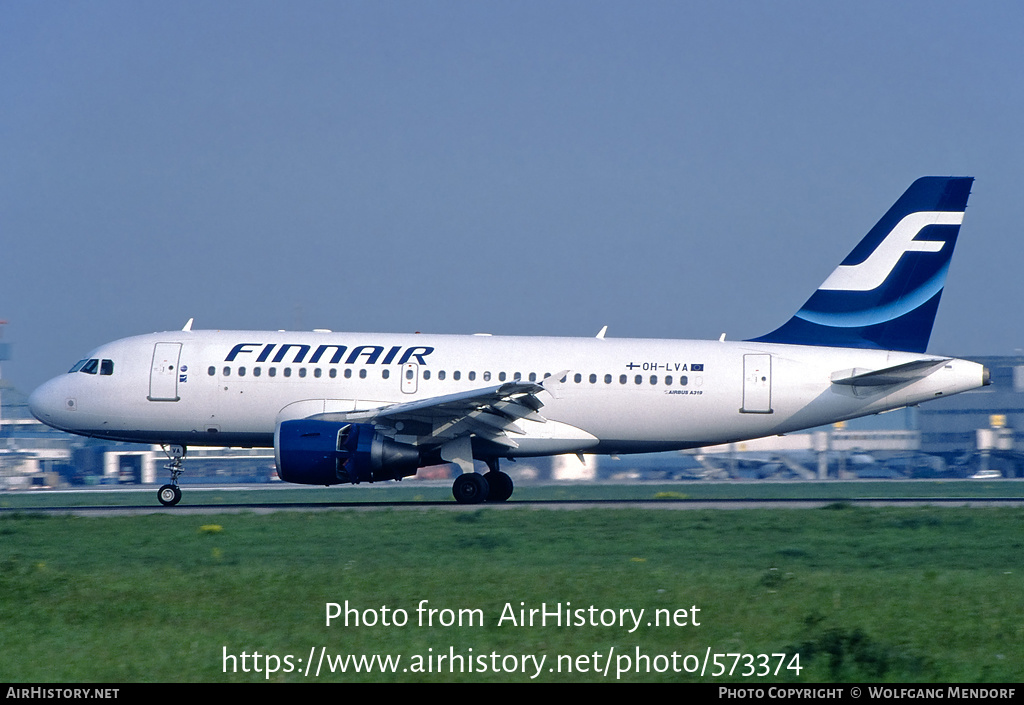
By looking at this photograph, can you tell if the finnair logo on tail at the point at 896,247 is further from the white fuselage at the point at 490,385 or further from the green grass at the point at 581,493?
the green grass at the point at 581,493

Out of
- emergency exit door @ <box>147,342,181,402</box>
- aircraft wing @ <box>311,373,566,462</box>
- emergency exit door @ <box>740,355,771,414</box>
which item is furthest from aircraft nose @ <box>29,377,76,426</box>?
emergency exit door @ <box>740,355,771,414</box>

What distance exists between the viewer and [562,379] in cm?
2647

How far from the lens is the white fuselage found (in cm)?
2645

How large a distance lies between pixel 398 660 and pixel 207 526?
1218 cm

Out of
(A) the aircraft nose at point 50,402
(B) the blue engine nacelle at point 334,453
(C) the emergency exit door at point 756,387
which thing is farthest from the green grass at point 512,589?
(A) the aircraft nose at point 50,402

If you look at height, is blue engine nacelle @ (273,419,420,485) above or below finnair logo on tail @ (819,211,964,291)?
below

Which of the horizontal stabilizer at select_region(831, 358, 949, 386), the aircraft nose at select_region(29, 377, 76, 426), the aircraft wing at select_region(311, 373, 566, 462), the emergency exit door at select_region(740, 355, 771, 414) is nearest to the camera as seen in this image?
the aircraft wing at select_region(311, 373, 566, 462)

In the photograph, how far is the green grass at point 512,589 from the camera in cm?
980

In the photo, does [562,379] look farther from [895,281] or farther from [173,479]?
[173,479]

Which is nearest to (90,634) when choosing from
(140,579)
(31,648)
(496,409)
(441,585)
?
(31,648)

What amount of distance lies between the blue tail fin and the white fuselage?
2.21 feet

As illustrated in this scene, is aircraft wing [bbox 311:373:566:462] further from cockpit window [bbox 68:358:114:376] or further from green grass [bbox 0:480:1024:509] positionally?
green grass [bbox 0:480:1024:509]
